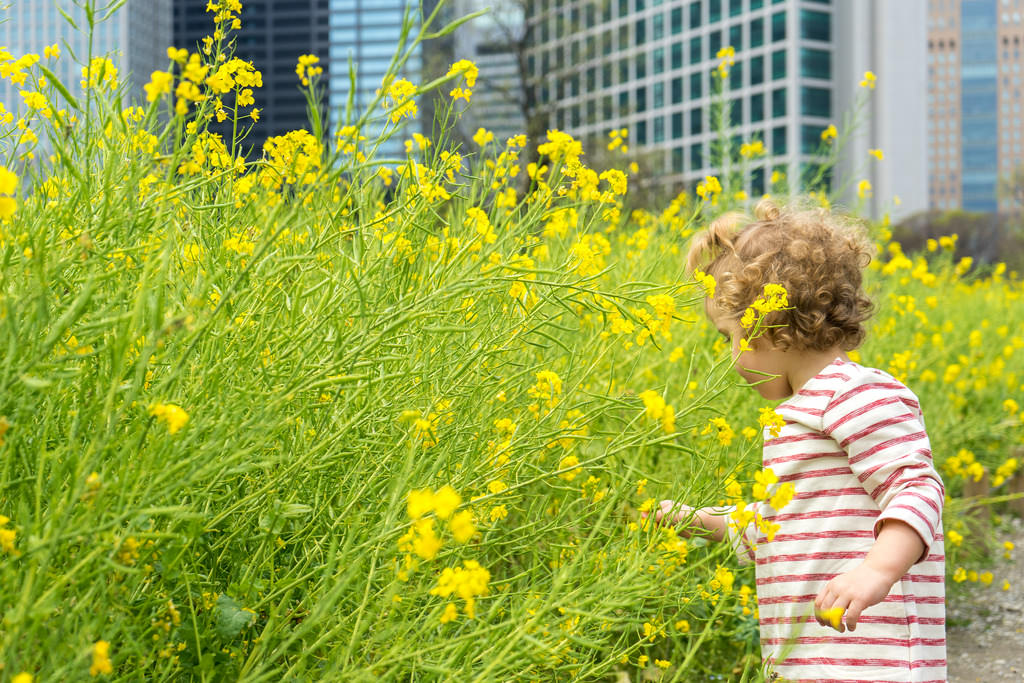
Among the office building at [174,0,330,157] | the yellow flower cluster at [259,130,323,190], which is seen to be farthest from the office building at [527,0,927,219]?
the yellow flower cluster at [259,130,323,190]

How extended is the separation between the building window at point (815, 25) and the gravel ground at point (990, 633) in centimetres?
5350

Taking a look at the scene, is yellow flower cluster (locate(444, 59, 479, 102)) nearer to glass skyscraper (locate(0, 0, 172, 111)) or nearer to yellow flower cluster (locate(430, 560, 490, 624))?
glass skyscraper (locate(0, 0, 172, 111))

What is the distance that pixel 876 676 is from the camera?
1.64m

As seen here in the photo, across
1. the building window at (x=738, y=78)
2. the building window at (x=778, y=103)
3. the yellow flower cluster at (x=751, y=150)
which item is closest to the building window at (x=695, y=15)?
the building window at (x=738, y=78)

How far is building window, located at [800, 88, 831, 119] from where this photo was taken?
168ft

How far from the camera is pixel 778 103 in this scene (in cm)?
5200

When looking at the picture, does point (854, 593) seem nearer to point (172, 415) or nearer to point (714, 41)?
point (172, 415)

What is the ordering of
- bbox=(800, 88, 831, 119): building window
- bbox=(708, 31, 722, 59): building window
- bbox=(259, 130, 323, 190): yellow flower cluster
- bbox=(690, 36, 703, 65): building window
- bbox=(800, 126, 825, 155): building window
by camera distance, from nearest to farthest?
1. bbox=(259, 130, 323, 190): yellow flower cluster
2. bbox=(800, 126, 825, 155): building window
3. bbox=(800, 88, 831, 119): building window
4. bbox=(708, 31, 722, 59): building window
5. bbox=(690, 36, 703, 65): building window

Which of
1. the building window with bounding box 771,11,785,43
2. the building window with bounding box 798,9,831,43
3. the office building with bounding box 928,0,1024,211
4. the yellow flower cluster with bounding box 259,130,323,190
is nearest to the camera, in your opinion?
the yellow flower cluster with bounding box 259,130,323,190

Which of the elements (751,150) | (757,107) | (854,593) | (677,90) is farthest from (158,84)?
(677,90)

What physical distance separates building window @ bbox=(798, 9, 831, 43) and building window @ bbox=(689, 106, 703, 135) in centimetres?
664

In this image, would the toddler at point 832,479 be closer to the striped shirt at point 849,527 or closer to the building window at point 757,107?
the striped shirt at point 849,527

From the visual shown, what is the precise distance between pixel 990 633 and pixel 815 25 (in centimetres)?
5589

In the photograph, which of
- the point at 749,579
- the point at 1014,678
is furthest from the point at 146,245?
the point at 1014,678
